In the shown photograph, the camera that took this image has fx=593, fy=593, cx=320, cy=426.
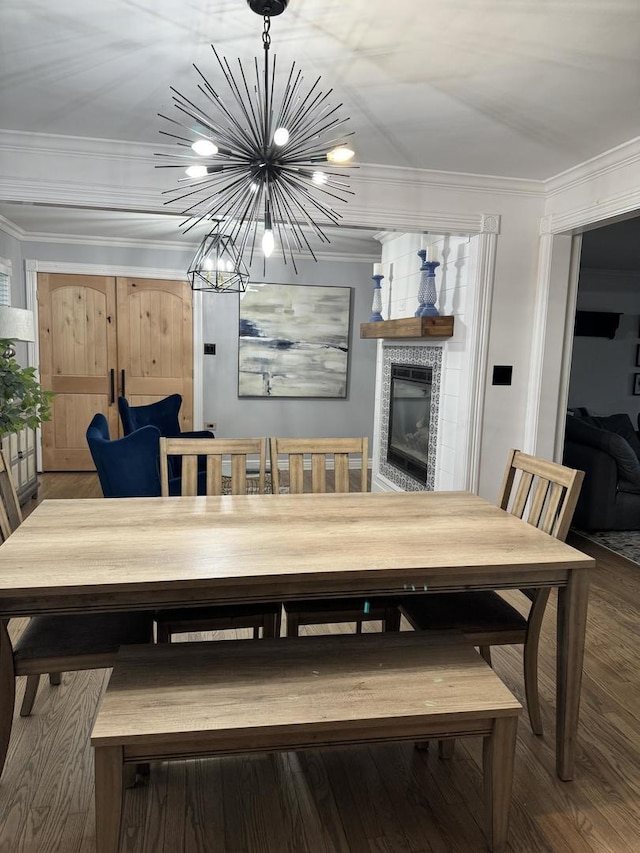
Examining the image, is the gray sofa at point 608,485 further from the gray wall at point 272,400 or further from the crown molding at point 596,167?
the gray wall at point 272,400

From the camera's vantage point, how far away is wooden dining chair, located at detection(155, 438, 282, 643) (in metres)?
1.96

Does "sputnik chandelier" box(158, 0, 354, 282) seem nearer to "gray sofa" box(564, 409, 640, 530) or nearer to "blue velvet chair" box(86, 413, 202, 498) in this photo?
"blue velvet chair" box(86, 413, 202, 498)

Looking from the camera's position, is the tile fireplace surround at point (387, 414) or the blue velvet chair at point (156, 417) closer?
the tile fireplace surround at point (387, 414)

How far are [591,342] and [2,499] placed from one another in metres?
6.70

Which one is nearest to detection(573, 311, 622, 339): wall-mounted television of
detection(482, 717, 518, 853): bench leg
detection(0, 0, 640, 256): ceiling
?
detection(0, 0, 640, 256): ceiling

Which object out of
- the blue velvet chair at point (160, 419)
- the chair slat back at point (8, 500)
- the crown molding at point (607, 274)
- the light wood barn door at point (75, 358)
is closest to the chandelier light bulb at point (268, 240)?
the chair slat back at point (8, 500)

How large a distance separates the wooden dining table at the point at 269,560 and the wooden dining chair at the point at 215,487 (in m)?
0.17

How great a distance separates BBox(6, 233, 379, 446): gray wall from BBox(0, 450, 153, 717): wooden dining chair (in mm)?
4437

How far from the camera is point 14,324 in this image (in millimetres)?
3627

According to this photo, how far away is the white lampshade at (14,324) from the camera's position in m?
3.50

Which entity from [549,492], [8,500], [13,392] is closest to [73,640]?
[8,500]

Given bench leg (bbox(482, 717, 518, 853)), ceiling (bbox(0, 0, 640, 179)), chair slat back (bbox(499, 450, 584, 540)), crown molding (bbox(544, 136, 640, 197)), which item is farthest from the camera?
crown molding (bbox(544, 136, 640, 197))

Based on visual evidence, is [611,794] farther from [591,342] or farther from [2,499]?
[591,342]

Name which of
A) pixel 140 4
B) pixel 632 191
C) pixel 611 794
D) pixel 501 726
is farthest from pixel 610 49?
pixel 611 794
